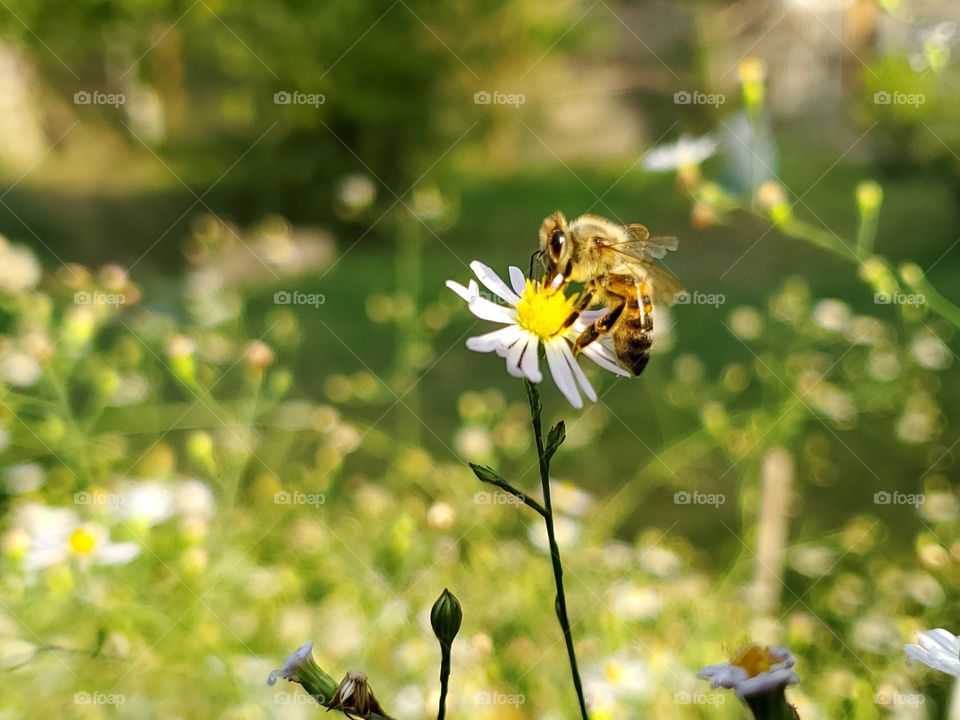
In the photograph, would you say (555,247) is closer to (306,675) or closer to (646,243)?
(646,243)

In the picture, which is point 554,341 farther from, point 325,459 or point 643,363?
point 325,459

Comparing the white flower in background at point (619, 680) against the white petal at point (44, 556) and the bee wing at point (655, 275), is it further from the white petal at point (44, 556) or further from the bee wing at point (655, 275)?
the white petal at point (44, 556)

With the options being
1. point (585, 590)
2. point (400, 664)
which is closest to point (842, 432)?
point (585, 590)

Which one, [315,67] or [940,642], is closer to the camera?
[940,642]
